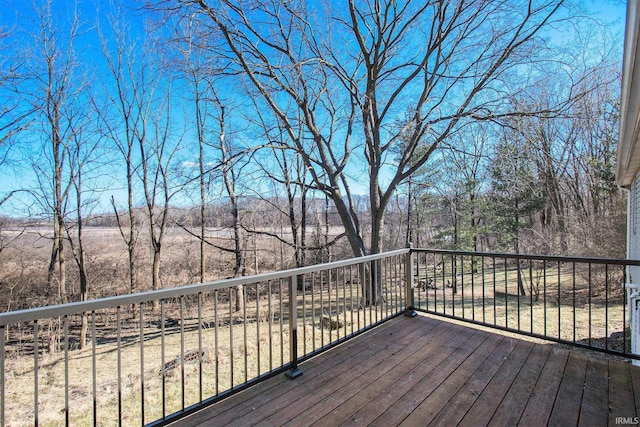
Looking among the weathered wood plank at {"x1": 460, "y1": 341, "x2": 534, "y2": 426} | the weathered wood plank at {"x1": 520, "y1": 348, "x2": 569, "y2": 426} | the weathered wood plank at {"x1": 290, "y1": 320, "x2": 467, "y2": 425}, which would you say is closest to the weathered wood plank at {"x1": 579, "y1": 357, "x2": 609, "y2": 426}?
the weathered wood plank at {"x1": 520, "y1": 348, "x2": 569, "y2": 426}

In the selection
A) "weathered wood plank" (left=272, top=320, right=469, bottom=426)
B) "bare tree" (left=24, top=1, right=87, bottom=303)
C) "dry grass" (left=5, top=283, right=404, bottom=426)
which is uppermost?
"bare tree" (left=24, top=1, right=87, bottom=303)

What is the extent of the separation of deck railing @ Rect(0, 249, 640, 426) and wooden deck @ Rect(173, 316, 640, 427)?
182mm

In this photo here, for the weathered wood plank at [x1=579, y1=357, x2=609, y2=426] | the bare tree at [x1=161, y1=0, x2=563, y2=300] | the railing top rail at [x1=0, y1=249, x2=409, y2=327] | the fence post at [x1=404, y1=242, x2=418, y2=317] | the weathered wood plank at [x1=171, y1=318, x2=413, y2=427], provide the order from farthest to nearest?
1. the bare tree at [x1=161, y1=0, x2=563, y2=300]
2. the fence post at [x1=404, y1=242, x2=418, y2=317]
3. the weathered wood plank at [x1=171, y1=318, x2=413, y2=427]
4. the weathered wood plank at [x1=579, y1=357, x2=609, y2=426]
5. the railing top rail at [x1=0, y1=249, x2=409, y2=327]

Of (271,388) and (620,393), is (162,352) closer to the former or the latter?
(271,388)

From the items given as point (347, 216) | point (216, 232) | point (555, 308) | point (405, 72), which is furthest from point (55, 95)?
point (555, 308)

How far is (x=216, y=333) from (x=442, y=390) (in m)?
1.77

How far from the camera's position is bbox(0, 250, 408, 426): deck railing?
Result: 6.00 ft

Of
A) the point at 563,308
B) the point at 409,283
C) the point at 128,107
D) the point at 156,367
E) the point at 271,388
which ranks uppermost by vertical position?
the point at 128,107

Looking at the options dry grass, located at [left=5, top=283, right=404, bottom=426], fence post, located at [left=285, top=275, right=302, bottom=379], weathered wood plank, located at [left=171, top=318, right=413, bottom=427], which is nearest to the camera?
weathered wood plank, located at [left=171, top=318, right=413, bottom=427]

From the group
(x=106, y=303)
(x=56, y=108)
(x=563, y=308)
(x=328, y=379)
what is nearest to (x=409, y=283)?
(x=328, y=379)

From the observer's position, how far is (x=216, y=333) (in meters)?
2.23

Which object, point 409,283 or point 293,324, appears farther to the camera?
point 409,283

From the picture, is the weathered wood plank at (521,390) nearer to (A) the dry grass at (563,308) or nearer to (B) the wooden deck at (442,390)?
(B) the wooden deck at (442,390)

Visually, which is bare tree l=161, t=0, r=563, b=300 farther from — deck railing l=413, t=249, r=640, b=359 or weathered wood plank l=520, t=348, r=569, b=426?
weathered wood plank l=520, t=348, r=569, b=426
